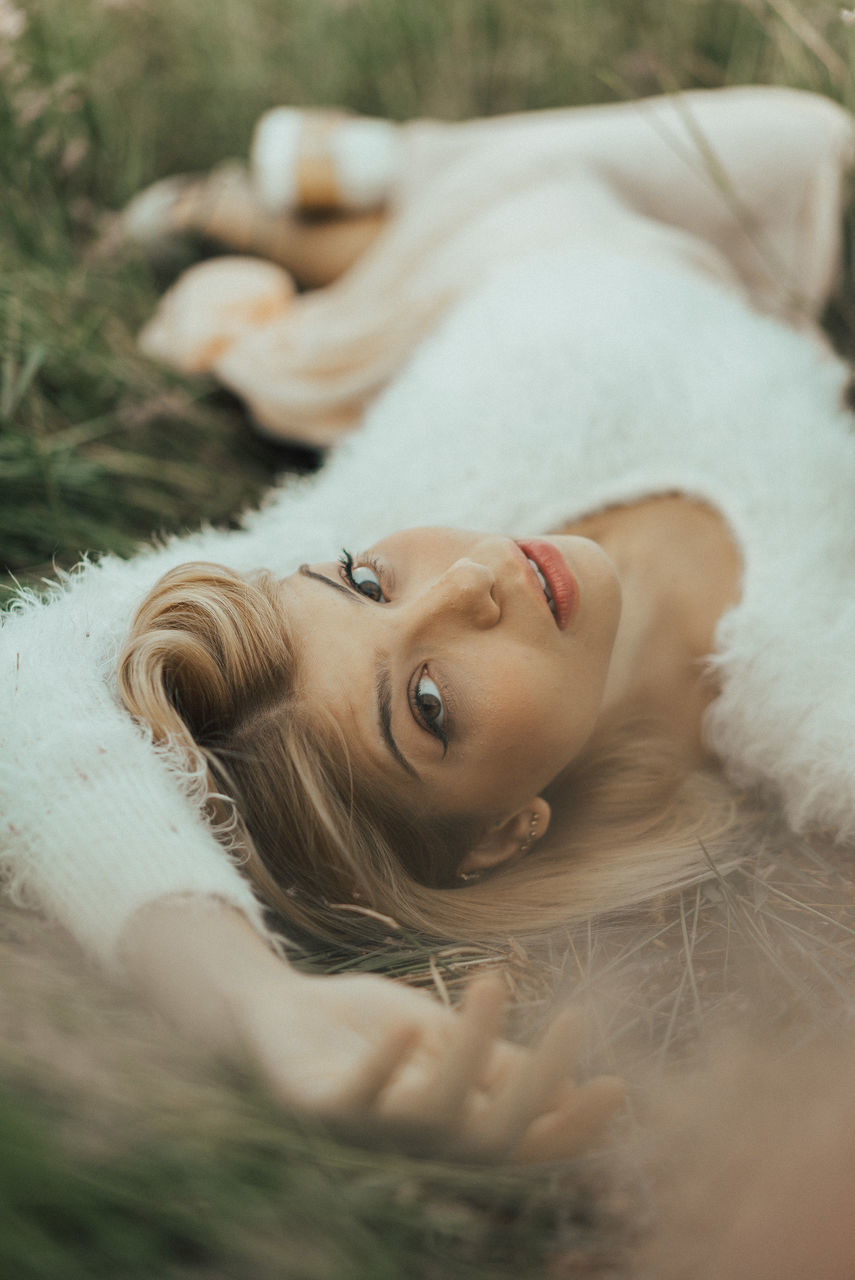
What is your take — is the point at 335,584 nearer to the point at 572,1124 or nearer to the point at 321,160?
the point at 572,1124

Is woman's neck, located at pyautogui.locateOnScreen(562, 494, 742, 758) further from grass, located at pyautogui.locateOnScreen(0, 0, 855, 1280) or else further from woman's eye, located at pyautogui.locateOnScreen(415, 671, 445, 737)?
woman's eye, located at pyautogui.locateOnScreen(415, 671, 445, 737)

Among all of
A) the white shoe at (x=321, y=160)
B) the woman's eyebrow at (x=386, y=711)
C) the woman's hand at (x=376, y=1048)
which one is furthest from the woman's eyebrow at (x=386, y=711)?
the white shoe at (x=321, y=160)

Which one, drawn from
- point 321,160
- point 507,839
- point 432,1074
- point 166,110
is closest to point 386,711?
point 507,839

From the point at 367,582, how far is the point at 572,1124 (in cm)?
85

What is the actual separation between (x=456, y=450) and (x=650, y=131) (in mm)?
1363

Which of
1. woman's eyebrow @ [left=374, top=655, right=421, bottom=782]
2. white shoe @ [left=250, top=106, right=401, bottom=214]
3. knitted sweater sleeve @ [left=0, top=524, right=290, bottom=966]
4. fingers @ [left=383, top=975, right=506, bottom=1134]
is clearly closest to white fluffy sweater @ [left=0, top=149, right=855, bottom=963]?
knitted sweater sleeve @ [left=0, top=524, right=290, bottom=966]

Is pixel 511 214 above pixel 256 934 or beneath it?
above

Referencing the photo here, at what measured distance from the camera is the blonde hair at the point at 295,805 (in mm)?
1337

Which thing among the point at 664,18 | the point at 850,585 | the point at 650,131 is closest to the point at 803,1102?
the point at 850,585

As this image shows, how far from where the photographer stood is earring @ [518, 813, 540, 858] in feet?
5.10

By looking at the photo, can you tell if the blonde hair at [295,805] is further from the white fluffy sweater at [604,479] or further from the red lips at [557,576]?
the red lips at [557,576]

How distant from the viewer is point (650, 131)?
2.70 meters

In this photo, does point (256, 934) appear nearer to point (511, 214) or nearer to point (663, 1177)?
point (663, 1177)

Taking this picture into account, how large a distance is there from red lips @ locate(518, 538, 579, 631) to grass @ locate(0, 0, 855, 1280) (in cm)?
45
